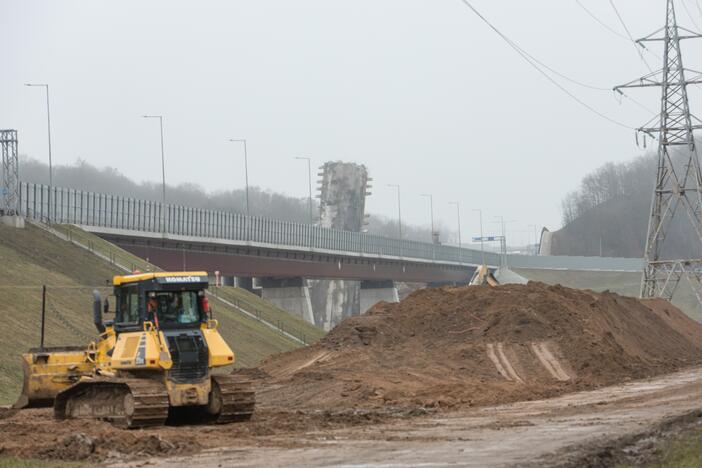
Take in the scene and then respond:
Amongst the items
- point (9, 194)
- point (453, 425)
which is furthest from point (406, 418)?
point (9, 194)

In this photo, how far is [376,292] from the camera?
5241 inches

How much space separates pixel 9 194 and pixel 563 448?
61.4 m

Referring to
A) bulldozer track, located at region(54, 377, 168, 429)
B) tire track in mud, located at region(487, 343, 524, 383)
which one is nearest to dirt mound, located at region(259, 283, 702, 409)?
tire track in mud, located at region(487, 343, 524, 383)

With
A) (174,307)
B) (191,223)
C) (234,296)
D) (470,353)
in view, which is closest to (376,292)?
(191,223)

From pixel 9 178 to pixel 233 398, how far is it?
53127 mm

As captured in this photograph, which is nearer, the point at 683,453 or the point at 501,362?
the point at 683,453

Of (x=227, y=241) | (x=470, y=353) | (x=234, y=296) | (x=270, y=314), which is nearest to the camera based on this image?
(x=470, y=353)

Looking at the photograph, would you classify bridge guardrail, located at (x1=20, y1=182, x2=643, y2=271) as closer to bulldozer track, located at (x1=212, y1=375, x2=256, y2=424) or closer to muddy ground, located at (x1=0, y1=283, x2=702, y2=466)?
muddy ground, located at (x1=0, y1=283, x2=702, y2=466)

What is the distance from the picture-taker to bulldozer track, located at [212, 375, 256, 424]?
2359 cm

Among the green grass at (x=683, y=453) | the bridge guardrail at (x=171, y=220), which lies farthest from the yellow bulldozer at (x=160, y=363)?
the bridge guardrail at (x=171, y=220)

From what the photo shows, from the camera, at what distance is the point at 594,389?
1325 inches

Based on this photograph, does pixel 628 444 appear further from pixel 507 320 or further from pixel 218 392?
pixel 507 320

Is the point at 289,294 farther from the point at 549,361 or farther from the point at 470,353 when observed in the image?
the point at 549,361

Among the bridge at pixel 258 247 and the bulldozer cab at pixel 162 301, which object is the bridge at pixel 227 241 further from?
the bulldozer cab at pixel 162 301
